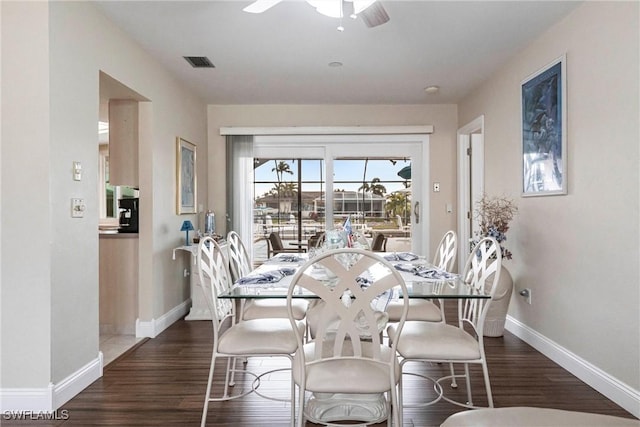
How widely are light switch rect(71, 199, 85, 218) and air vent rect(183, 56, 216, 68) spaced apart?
172 centimetres

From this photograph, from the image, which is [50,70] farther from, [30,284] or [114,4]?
[30,284]

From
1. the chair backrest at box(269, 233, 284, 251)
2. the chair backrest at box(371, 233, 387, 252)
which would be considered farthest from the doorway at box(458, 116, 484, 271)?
the chair backrest at box(269, 233, 284, 251)

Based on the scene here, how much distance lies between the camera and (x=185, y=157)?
14.6 feet

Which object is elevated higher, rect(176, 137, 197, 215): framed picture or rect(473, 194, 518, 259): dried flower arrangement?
rect(176, 137, 197, 215): framed picture

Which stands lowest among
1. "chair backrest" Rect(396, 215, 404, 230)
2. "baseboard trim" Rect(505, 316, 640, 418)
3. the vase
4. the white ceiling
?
"baseboard trim" Rect(505, 316, 640, 418)

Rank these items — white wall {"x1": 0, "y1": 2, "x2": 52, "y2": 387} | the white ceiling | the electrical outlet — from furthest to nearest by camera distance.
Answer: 1. the electrical outlet
2. the white ceiling
3. white wall {"x1": 0, "y1": 2, "x2": 52, "y2": 387}

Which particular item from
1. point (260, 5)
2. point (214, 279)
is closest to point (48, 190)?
point (214, 279)

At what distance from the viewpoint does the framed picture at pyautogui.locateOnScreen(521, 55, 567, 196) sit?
9.42ft

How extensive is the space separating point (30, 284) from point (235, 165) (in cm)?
325

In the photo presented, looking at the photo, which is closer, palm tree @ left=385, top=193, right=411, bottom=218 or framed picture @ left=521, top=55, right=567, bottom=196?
framed picture @ left=521, top=55, right=567, bottom=196

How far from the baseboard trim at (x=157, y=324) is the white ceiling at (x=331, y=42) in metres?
2.35

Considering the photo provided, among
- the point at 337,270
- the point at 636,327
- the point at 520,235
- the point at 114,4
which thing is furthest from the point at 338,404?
the point at 114,4

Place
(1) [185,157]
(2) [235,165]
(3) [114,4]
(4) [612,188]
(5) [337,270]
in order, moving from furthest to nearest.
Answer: (2) [235,165]
(1) [185,157]
(3) [114,4]
(4) [612,188]
(5) [337,270]

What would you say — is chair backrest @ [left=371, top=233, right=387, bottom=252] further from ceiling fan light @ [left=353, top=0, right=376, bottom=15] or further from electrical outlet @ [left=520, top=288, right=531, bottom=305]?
ceiling fan light @ [left=353, top=0, right=376, bottom=15]
